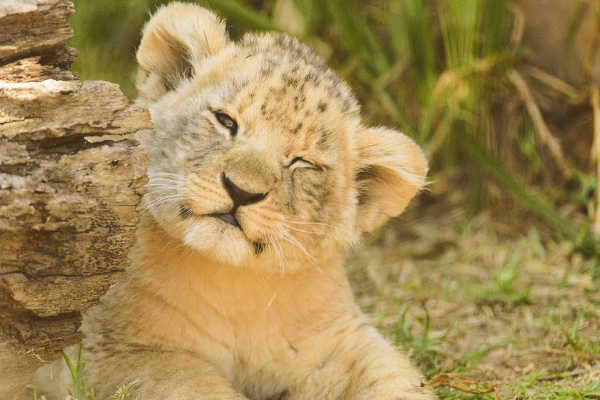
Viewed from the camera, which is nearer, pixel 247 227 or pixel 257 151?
pixel 247 227

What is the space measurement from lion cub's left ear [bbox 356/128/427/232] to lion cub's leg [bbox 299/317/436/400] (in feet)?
1.78

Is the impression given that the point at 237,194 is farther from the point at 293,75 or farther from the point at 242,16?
the point at 242,16

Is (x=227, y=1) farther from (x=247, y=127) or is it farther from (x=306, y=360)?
(x=306, y=360)

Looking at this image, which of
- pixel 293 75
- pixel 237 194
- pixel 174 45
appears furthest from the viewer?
pixel 174 45

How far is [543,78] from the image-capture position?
21.6ft

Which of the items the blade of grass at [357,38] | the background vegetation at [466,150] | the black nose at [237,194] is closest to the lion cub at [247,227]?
the black nose at [237,194]

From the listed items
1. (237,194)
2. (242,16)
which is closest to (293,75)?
(237,194)

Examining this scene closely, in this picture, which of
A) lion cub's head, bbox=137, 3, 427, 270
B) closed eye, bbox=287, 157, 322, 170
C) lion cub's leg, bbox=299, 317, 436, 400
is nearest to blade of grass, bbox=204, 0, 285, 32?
lion cub's head, bbox=137, 3, 427, 270

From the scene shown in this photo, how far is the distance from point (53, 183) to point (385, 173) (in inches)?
66.3

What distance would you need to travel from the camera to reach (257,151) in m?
3.22

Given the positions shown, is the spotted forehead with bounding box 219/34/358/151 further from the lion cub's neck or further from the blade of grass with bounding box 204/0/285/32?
the blade of grass with bounding box 204/0/285/32

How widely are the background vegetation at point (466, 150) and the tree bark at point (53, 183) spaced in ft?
7.68

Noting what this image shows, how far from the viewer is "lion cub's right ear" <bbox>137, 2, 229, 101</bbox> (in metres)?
3.66

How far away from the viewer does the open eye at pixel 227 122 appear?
3.38m
